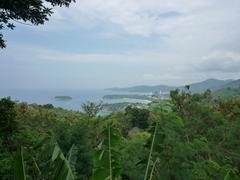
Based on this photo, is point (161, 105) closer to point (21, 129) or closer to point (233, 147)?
point (233, 147)

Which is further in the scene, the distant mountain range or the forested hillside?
the distant mountain range

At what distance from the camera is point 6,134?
9.80 meters

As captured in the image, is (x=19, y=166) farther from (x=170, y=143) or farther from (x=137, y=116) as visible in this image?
(x=137, y=116)

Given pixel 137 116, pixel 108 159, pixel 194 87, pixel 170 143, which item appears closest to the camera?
pixel 108 159

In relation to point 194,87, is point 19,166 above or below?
below

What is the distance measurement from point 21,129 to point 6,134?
0.65 metres

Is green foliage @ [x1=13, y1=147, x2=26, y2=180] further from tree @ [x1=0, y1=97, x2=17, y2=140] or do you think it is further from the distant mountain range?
the distant mountain range

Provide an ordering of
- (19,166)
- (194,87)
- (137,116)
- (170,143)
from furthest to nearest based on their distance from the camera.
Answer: (194,87)
(137,116)
(170,143)
(19,166)

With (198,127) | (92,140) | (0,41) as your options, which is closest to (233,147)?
(198,127)

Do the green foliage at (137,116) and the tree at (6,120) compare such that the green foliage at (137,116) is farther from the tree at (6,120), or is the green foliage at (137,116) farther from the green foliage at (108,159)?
the green foliage at (108,159)

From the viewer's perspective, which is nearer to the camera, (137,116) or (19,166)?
(19,166)

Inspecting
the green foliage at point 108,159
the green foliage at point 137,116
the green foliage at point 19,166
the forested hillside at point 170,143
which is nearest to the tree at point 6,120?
the forested hillside at point 170,143

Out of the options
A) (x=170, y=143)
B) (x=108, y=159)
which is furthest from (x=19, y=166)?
(x=170, y=143)

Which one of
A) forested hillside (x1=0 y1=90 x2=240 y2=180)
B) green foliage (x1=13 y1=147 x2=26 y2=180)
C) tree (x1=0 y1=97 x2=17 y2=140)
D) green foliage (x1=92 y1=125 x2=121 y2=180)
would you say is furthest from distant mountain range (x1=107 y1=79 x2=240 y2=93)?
green foliage (x1=13 y1=147 x2=26 y2=180)
